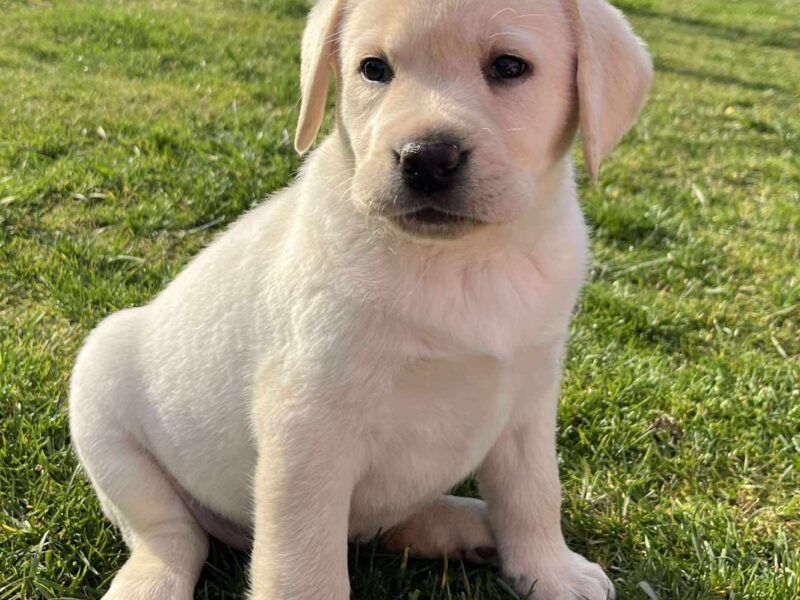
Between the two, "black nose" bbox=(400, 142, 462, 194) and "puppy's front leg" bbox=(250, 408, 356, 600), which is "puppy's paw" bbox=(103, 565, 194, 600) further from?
"black nose" bbox=(400, 142, 462, 194)

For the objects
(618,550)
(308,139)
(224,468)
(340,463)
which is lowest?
(618,550)

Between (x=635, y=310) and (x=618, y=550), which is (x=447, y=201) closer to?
(x=618, y=550)

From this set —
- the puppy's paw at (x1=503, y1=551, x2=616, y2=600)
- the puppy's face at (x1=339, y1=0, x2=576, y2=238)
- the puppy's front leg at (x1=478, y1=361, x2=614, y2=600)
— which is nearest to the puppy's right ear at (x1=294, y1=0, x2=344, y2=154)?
the puppy's face at (x1=339, y1=0, x2=576, y2=238)

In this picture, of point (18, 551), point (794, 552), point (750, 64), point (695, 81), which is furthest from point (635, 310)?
point (750, 64)

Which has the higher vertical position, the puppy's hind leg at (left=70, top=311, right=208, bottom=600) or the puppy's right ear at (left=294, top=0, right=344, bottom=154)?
the puppy's right ear at (left=294, top=0, right=344, bottom=154)

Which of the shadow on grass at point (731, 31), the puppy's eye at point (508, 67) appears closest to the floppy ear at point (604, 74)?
the puppy's eye at point (508, 67)

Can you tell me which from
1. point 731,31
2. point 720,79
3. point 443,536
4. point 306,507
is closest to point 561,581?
point 443,536
